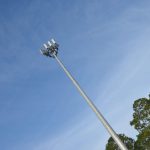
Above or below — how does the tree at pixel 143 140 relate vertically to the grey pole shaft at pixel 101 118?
above

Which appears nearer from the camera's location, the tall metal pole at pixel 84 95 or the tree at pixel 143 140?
the tall metal pole at pixel 84 95

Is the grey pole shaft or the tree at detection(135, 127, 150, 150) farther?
the tree at detection(135, 127, 150, 150)

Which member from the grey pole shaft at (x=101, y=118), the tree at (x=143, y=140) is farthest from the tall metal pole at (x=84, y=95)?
the tree at (x=143, y=140)

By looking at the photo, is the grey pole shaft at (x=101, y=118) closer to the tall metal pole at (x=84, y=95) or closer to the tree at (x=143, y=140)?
the tall metal pole at (x=84, y=95)

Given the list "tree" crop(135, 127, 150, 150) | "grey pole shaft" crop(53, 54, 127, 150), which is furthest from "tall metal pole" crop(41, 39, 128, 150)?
"tree" crop(135, 127, 150, 150)

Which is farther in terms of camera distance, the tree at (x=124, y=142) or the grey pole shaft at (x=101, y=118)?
the tree at (x=124, y=142)

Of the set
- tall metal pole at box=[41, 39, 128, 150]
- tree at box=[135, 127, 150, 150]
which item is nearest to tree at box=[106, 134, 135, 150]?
tree at box=[135, 127, 150, 150]

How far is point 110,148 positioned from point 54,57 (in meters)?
31.4

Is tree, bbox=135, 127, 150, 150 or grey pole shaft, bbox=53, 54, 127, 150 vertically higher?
tree, bbox=135, 127, 150, 150

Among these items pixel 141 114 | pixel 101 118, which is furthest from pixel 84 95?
pixel 141 114

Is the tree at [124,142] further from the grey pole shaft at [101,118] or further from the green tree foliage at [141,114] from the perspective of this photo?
the grey pole shaft at [101,118]

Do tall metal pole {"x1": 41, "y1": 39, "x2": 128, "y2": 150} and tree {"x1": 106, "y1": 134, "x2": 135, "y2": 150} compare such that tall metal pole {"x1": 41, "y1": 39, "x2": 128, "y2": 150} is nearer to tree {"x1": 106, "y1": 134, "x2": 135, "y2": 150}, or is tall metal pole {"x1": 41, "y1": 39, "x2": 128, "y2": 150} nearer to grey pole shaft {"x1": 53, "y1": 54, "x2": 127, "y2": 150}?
grey pole shaft {"x1": 53, "y1": 54, "x2": 127, "y2": 150}

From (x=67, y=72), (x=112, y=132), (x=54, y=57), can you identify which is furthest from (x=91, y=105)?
(x=54, y=57)

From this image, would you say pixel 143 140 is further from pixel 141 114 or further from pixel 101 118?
pixel 101 118
